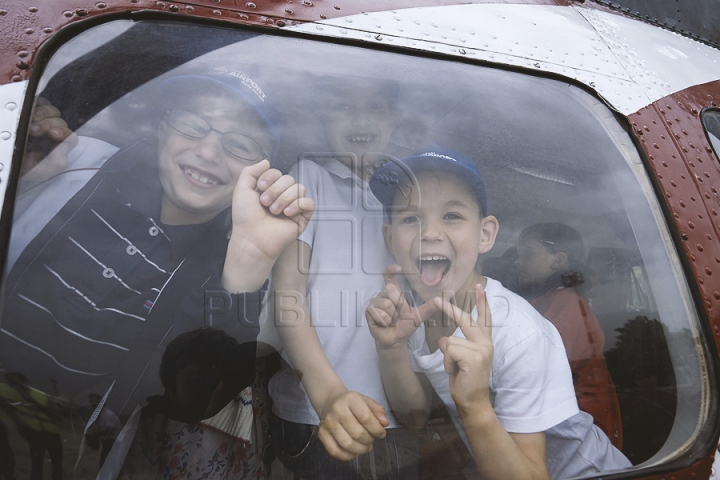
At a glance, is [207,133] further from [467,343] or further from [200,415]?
[467,343]

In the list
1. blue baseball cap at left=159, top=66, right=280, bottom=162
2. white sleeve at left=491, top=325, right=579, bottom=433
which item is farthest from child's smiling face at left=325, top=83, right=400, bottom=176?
white sleeve at left=491, top=325, right=579, bottom=433

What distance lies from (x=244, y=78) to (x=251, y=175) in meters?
0.26

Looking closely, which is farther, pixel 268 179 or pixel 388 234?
pixel 388 234

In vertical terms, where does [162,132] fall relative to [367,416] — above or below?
above

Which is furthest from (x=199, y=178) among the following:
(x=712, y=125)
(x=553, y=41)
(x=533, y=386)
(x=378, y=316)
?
(x=712, y=125)

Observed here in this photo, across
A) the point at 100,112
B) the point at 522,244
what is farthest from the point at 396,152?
the point at 100,112

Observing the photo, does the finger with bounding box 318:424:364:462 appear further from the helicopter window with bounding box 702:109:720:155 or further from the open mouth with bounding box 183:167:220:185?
the helicopter window with bounding box 702:109:720:155

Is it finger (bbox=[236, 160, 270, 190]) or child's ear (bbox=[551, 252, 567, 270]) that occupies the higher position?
finger (bbox=[236, 160, 270, 190])

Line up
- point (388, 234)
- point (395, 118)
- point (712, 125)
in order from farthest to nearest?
point (712, 125)
point (395, 118)
point (388, 234)

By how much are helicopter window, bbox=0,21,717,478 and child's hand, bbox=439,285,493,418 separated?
0.04m

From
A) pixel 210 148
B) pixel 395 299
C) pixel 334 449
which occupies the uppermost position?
pixel 210 148

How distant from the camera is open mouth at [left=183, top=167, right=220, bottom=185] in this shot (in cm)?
116

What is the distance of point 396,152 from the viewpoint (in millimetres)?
1354

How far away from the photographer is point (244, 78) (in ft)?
4.06
